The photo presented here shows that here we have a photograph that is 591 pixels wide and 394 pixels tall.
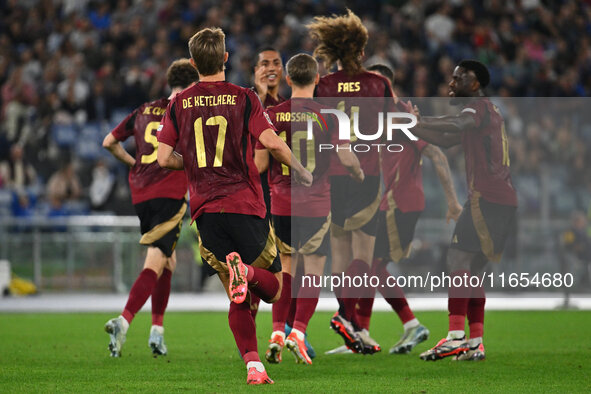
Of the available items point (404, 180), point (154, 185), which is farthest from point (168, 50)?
point (404, 180)

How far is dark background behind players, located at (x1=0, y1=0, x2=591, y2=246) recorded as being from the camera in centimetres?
1775

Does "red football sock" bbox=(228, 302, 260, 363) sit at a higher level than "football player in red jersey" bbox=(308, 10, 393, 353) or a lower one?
lower

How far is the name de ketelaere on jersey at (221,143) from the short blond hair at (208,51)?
0.32 feet

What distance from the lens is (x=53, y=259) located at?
49.7ft

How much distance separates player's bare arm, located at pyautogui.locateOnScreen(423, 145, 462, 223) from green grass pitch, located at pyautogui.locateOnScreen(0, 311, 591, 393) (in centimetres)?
123

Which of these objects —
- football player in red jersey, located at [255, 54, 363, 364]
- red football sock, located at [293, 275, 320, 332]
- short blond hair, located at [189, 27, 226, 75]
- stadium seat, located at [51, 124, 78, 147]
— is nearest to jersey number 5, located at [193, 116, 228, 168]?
short blond hair, located at [189, 27, 226, 75]

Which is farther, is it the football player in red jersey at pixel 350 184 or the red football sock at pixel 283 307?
the football player in red jersey at pixel 350 184

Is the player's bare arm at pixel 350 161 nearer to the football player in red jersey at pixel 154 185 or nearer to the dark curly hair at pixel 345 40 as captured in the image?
the dark curly hair at pixel 345 40

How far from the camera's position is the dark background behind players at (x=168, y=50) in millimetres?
17750

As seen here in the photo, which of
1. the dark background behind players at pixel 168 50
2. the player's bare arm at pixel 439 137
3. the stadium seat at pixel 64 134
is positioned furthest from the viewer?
the dark background behind players at pixel 168 50

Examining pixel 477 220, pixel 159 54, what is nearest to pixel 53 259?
pixel 159 54

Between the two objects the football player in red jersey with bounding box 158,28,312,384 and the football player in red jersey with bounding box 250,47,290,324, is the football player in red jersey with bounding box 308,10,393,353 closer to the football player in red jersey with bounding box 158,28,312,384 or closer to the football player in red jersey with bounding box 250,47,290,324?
the football player in red jersey with bounding box 250,47,290,324

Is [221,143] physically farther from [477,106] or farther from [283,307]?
[477,106]

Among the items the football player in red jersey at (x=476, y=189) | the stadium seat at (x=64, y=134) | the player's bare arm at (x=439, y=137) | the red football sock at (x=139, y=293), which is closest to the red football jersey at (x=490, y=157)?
the football player in red jersey at (x=476, y=189)
